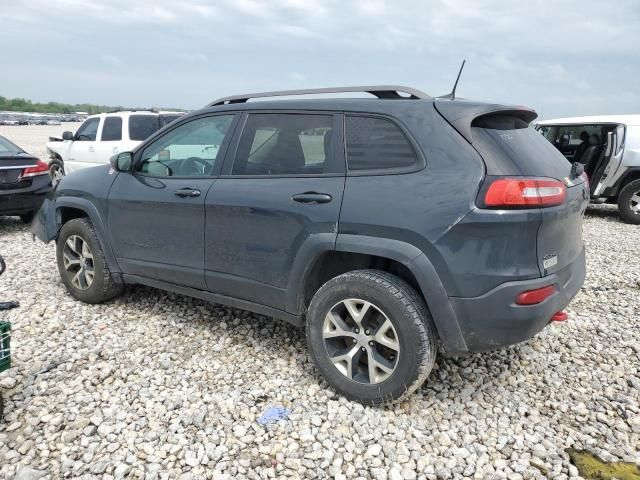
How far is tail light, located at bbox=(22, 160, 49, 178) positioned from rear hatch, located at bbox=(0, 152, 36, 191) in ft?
0.17

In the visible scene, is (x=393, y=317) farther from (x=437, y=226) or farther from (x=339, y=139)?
(x=339, y=139)

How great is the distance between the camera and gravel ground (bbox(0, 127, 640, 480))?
2.59 m

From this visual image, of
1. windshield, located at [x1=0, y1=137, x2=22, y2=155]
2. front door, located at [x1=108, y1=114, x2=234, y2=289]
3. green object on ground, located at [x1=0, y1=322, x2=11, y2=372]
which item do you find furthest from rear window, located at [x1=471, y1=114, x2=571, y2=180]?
windshield, located at [x1=0, y1=137, x2=22, y2=155]

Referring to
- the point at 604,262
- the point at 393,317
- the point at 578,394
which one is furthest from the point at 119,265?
the point at 604,262

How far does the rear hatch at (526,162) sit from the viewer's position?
2.65 meters

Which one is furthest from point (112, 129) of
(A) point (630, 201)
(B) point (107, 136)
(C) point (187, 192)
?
(A) point (630, 201)

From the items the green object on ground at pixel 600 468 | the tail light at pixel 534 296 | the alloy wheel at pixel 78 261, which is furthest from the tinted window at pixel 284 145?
the green object on ground at pixel 600 468

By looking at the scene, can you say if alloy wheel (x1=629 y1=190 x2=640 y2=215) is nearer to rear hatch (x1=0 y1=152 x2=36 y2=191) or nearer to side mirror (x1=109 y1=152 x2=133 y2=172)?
side mirror (x1=109 y1=152 x2=133 y2=172)

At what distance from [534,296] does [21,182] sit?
7.37 metres

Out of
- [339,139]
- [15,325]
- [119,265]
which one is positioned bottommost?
[15,325]

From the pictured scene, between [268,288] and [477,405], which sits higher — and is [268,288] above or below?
above

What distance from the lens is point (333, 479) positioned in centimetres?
249

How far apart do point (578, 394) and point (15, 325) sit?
4.22 m

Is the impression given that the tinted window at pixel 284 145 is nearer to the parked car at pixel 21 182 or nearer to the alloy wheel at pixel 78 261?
the alloy wheel at pixel 78 261
